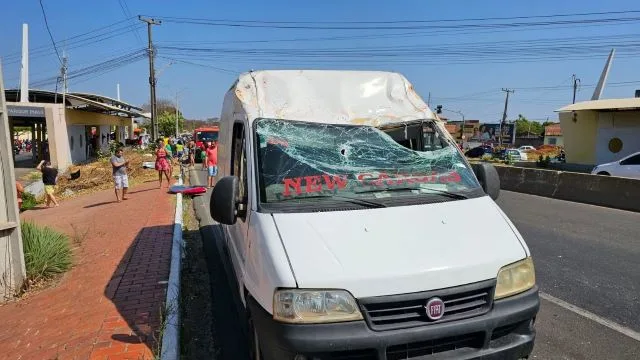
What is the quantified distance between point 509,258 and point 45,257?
6.05 metres

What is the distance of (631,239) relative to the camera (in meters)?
8.28

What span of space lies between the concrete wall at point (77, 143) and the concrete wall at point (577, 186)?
85.5ft

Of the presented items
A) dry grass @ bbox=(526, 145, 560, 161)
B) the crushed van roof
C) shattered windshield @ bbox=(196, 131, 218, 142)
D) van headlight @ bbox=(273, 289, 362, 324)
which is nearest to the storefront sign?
shattered windshield @ bbox=(196, 131, 218, 142)

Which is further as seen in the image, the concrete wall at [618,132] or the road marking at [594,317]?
the concrete wall at [618,132]

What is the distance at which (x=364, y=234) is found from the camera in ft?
10.1

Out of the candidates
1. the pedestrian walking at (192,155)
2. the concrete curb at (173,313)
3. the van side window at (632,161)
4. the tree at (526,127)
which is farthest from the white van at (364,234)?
the tree at (526,127)

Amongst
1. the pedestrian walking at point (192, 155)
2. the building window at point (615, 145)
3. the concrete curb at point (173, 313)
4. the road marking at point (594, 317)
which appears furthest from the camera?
the pedestrian walking at point (192, 155)

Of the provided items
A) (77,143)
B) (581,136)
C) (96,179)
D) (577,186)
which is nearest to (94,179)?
(96,179)

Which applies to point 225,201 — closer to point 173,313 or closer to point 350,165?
point 350,165

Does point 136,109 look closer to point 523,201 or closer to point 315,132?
point 523,201

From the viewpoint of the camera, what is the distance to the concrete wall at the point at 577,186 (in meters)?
11.8

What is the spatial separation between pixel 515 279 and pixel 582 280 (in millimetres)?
3443

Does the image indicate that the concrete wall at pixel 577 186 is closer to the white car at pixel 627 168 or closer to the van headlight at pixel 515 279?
the white car at pixel 627 168

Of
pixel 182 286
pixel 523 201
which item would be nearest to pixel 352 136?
pixel 182 286
